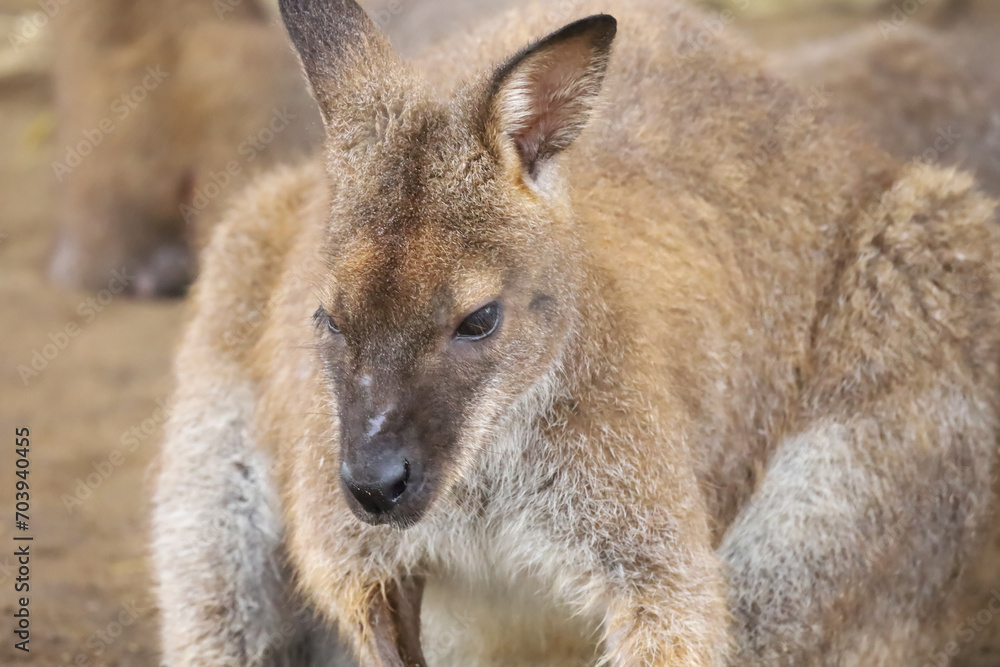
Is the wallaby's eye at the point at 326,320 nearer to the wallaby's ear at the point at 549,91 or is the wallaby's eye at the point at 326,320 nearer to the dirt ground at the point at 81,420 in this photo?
the wallaby's ear at the point at 549,91

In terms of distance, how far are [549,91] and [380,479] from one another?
1178mm

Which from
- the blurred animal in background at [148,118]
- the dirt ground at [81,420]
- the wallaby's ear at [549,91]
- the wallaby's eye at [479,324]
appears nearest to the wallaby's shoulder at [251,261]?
the dirt ground at [81,420]

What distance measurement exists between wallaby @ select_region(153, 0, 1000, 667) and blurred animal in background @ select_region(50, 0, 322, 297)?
14.7 feet

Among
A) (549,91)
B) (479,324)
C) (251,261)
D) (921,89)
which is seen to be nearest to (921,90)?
(921,89)

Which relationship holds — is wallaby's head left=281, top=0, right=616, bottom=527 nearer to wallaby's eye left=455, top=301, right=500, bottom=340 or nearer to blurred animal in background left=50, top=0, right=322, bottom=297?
wallaby's eye left=455, top=301, right=500, bottom=340

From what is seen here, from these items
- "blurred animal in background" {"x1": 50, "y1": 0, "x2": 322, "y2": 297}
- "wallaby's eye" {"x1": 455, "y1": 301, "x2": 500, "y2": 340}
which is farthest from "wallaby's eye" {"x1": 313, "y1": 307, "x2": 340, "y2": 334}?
"blurred animal in background" {"x1": 50, "y1": 0, "x2": 322, "y2": 297}

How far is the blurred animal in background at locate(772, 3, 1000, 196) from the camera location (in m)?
7.49

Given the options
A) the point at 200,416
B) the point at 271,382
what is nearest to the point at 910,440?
the point at 271,382

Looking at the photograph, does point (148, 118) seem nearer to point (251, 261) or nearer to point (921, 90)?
point (251, 261)

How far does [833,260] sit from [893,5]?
273 inches

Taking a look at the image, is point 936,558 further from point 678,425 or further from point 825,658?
point 678,425

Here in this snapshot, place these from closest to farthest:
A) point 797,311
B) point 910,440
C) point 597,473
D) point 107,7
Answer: point 597,473, point 910,440, point 797,311, point 107,7

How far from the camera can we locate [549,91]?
3436 millimetres

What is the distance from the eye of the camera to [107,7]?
9.77m
